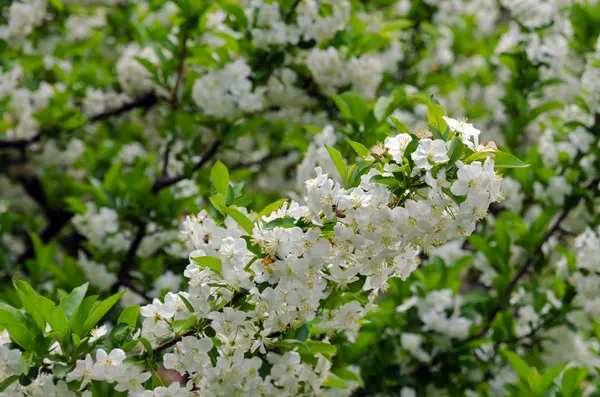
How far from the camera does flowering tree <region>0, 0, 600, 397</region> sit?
1840 millimetres

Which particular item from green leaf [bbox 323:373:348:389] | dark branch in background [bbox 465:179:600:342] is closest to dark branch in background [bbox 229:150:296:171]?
dark branch in background [bbox 465:179:600:342]

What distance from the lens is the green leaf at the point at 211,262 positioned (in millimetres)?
1862

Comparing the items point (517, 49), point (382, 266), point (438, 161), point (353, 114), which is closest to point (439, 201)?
point (438, 161)

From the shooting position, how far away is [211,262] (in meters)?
1.86

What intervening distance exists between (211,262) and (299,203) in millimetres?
1482

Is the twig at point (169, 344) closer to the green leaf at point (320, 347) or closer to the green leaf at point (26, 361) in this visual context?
the green leaf at point (26, 361)

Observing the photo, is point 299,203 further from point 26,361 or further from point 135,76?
point 26,361

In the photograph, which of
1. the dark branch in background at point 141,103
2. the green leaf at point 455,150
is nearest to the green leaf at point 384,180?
the green leaf at point 455,150

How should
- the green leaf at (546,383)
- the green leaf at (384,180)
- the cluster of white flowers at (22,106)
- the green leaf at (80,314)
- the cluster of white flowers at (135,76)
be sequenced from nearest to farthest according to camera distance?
the green leaf at (384,180) < the green leaf at (80,314) < the green leaf at (546,383) < the cluster of white flowers at (135,76) < the cluster of white flowers at (22,106)

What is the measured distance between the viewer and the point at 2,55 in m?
4.11

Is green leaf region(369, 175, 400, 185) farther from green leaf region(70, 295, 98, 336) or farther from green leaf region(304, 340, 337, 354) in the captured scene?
green leaf region(70, 295, 98, 336)

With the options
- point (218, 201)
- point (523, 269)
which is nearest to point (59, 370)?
point (218, 201)

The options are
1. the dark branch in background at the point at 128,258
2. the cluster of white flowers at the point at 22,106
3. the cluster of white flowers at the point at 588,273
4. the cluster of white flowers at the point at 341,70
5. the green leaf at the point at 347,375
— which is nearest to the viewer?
the green leaf at the point at 347,375

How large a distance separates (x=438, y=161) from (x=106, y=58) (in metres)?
4.73
